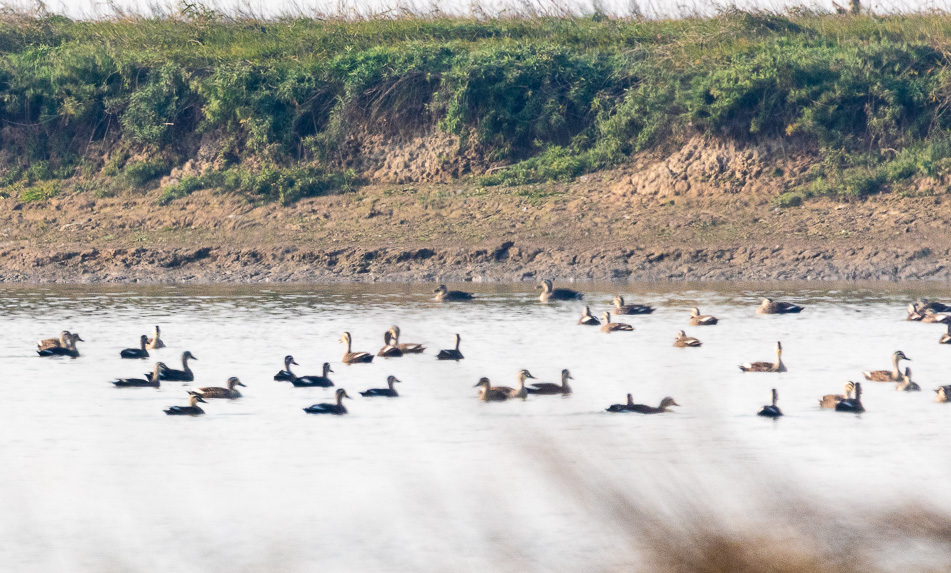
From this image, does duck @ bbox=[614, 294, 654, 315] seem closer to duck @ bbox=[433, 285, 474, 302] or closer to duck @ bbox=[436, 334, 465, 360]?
duck @ bbox=[433, 285, 474, 302]

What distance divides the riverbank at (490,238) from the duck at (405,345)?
6.72 meters

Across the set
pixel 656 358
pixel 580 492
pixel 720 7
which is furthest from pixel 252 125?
pixel 580 492

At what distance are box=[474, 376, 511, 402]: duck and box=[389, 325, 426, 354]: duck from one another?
11.6ft

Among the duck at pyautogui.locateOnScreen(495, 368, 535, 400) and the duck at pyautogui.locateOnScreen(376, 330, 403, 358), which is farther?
the duck at pyautogui.locateOnScreen(376, 330, 403, 358)

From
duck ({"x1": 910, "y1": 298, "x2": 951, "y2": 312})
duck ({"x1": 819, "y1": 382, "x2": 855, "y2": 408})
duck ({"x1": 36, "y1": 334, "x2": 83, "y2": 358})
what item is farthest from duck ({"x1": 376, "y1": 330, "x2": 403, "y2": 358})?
duck ({"x1": 910, "y1": 298, "x2": 951, "y2": 312})

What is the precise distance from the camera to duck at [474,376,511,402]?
479 inches

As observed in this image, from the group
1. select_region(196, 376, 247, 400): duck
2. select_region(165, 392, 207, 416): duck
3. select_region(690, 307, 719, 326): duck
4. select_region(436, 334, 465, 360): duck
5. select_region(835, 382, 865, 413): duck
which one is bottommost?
select_region(165, 392, 207, 416): duck

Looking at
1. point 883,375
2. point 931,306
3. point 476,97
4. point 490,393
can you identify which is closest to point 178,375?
point 490,393

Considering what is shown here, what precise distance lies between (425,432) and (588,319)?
7.31 meters

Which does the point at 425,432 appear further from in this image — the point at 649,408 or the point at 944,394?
the point at 944,394

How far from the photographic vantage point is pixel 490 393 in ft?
39.9

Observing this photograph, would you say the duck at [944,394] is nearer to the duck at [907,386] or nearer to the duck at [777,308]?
the duck at [907,386]

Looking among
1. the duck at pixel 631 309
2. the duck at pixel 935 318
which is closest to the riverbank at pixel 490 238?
the duck at pixel 631 309

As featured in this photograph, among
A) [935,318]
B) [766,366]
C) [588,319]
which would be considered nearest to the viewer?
[766,366]
